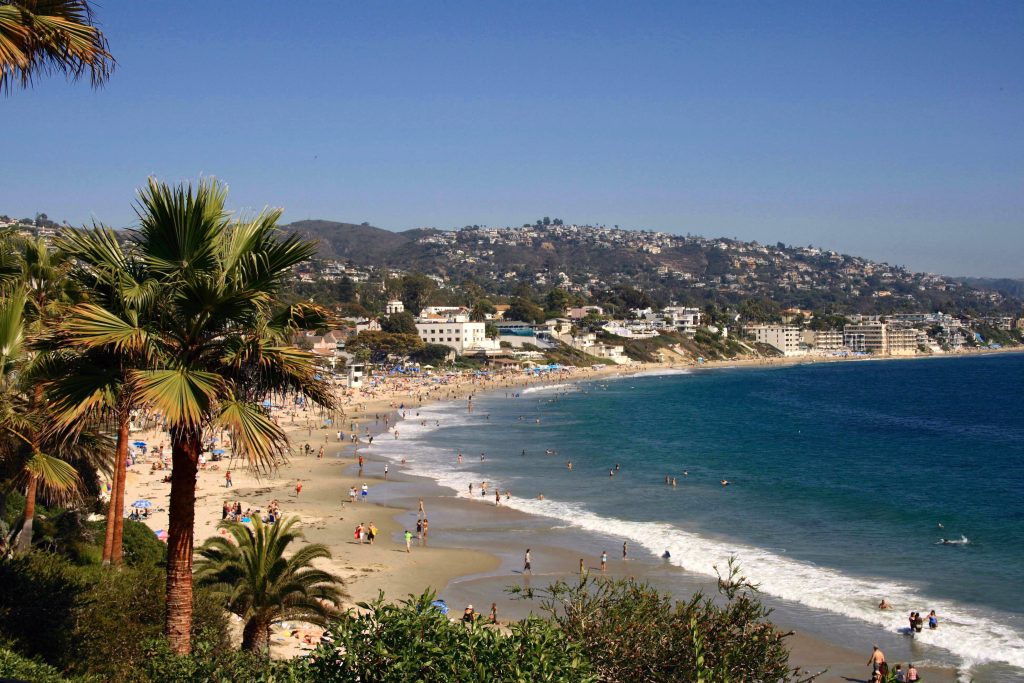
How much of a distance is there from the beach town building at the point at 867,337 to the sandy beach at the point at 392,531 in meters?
148

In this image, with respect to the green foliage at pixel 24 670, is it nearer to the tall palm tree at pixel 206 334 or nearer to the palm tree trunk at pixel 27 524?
the tall palm tree at pixel 206 334

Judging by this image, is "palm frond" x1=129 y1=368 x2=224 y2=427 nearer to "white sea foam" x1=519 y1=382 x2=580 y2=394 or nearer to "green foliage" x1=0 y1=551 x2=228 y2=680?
"green foliage" x1=0 y1=551 x2=228 y2=680

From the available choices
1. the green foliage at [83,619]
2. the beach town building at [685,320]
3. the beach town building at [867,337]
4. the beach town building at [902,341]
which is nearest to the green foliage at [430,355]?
the beach town building at [685,320]

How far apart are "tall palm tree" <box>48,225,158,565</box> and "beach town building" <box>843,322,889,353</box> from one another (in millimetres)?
181242

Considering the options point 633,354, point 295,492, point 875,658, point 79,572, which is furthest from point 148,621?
point 633,354

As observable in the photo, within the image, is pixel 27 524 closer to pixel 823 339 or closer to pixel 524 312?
pixel 524 312

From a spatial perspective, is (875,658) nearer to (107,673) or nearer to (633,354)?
(107,673)

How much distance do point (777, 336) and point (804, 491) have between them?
134548 millimetres

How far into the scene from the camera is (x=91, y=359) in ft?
18.3

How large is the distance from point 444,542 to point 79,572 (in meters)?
16.4

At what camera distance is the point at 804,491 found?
108 ft

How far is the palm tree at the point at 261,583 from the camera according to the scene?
1091 centimetres

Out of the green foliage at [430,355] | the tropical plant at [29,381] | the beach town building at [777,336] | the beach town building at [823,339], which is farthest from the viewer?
the beach town building at [823,339]

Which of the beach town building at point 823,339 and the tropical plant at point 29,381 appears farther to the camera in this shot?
the beach town building at point 823,339
